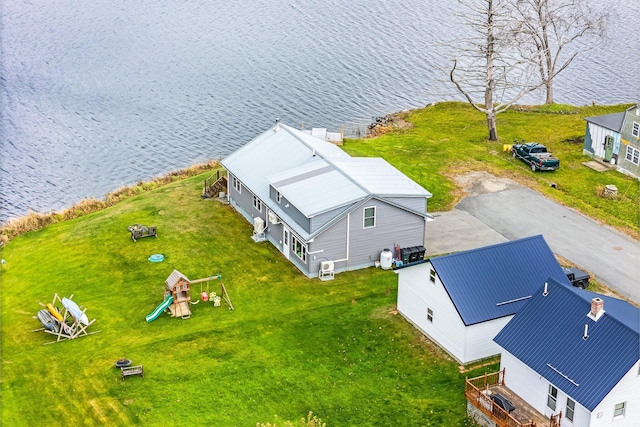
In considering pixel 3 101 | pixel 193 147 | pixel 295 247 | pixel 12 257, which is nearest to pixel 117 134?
pixel 193 147

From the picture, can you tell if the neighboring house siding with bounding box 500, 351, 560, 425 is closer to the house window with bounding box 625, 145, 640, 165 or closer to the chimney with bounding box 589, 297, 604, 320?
the chimney with bounding box 589, 297, 604, 320

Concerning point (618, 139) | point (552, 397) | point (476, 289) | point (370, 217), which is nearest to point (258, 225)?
point (370, 217)

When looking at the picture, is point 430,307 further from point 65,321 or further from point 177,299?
point 65,321

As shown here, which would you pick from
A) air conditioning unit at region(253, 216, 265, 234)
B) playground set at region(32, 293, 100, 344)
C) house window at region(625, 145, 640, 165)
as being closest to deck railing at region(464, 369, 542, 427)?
air conditioning unit at region(253, 216, 265, 234)

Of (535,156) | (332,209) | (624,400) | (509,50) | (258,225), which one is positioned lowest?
(258,225)

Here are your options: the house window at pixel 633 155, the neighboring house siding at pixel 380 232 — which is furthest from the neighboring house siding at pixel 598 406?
the house window at pixel 633 155

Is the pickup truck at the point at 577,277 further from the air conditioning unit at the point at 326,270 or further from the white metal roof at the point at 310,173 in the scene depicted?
the air conditioning unit at the point at 326,270

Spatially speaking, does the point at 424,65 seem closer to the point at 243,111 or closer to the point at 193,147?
the point at 243,111
